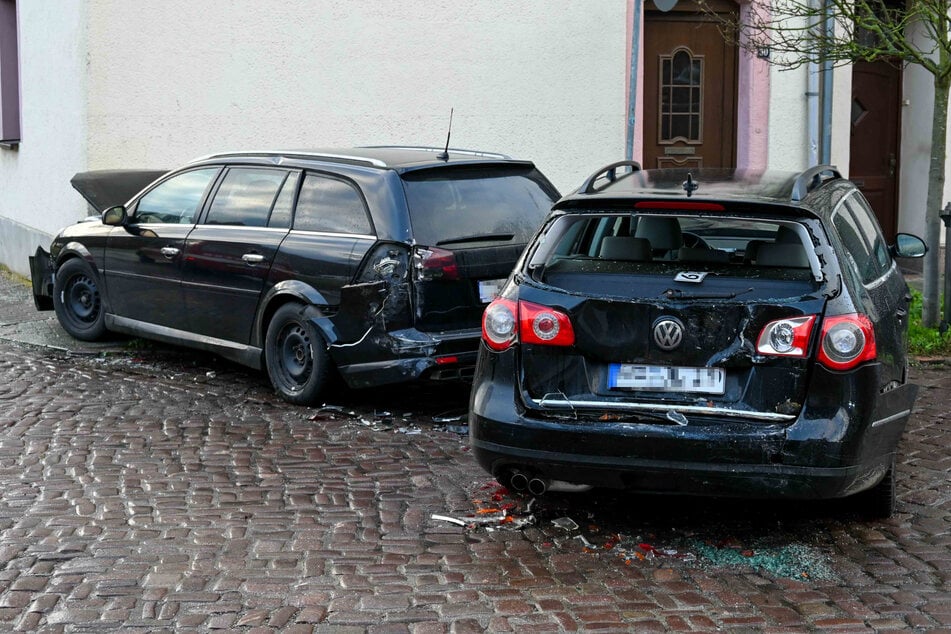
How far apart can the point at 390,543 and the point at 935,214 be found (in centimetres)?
649

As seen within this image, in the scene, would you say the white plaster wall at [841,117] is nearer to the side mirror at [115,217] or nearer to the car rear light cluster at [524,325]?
the side mirror at [115,217]

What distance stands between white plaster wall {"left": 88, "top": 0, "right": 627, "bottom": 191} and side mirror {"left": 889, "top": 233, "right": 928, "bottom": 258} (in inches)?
283

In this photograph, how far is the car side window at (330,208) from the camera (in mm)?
8008

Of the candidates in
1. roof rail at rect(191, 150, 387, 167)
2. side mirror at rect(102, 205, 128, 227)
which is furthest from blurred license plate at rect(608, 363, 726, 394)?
side mirror at rect(102, 205, 128, 227)

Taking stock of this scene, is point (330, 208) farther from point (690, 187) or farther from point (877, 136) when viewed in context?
point (877, 136)

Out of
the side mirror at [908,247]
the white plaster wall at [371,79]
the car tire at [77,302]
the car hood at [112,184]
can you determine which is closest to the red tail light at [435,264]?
the side mirror at [908,247]

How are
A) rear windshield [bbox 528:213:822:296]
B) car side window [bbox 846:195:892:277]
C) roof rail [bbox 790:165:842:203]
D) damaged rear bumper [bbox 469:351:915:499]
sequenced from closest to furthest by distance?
damaged rear bumper [bbox 469:351:915:499] < rear windshield [bbox 528:213:822:296] < roof rail [bbox 790:165:842:203] < car side window [bbox 846:195:892:277]

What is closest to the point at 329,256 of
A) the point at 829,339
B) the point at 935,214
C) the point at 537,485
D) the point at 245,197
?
the point at 245,197

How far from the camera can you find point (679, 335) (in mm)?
5285

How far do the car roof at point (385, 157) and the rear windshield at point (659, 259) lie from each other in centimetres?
198

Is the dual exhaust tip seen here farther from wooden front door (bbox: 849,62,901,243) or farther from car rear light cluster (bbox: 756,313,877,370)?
wooden front door (bbox: 849,62,901,243)

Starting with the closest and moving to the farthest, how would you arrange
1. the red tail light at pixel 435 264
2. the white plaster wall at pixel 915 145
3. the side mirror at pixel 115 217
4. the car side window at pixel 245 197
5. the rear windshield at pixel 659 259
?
the rear windshield at pixel 659 259 → the red tail light at pixel 435 264 → the car side window at pixel 245 197 → the side mirror at pixel 115 217 → the white plaster wall at pixel 915 145

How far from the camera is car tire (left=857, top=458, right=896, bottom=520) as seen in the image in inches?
227

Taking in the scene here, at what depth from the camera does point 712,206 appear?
5488 mm
